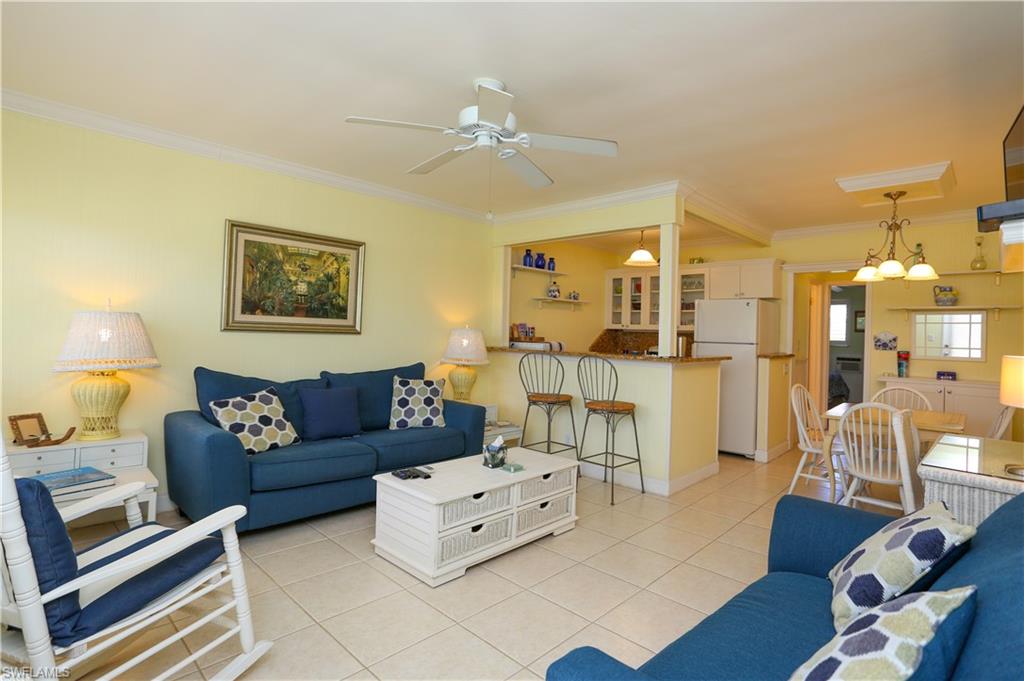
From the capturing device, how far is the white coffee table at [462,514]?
104 inches

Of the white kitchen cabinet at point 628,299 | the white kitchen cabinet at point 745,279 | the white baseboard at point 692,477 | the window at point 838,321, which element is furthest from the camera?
the window at point 838,321

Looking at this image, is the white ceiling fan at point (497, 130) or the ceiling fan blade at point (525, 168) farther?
the ceiling fan blade at point (525, 168)

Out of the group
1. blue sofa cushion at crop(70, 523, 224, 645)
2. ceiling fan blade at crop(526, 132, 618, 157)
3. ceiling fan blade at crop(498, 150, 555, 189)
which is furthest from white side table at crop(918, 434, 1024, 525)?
blue sofa cushion at crop(70, 523, 224, 645)

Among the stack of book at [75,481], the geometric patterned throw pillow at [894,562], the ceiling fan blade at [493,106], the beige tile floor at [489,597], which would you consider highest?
the ceiling fan blade at [493,106]

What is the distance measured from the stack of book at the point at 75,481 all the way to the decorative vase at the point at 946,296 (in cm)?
688

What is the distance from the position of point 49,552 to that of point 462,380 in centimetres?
362

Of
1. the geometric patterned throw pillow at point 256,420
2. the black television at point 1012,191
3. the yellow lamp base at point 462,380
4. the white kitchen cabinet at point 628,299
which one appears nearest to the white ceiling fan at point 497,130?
the black television at point 1012,191

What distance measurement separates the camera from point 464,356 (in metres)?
4.78

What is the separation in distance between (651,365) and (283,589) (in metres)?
3.08

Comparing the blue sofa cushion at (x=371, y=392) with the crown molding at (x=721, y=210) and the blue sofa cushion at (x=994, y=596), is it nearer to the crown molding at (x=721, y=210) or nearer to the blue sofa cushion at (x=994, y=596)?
the crown molding at (x=721, y=210)

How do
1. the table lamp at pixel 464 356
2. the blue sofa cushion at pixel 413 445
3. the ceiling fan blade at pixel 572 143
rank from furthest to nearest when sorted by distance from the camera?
the table lamp at pixel 464 356 → the blue sofa cushion at pixel 413 445 → the ceiling fan blade at pixel 572 143

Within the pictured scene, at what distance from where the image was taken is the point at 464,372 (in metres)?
5.00

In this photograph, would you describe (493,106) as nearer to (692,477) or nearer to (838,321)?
(692,477)

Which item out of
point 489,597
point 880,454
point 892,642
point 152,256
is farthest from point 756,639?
point 152,256
